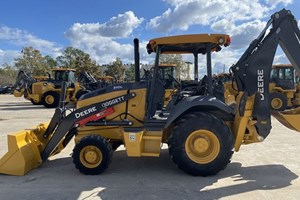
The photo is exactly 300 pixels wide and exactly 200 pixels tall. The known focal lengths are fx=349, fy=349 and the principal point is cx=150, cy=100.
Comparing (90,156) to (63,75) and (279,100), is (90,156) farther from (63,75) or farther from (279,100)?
(63,75)

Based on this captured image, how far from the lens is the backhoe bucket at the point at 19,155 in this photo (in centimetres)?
610

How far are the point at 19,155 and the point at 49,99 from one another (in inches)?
674

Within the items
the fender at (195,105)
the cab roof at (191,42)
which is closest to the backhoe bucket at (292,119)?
the fender at (195,105)

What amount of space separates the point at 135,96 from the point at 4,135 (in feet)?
20.2

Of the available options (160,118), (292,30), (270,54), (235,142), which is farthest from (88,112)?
(292,30)

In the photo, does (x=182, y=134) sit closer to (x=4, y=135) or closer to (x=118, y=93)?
(x=118, y=93)

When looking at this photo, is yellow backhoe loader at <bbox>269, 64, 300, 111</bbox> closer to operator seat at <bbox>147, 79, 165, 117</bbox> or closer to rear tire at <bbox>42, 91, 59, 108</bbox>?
operator seat at <bbox>147, 79, 165, 117</bbox>

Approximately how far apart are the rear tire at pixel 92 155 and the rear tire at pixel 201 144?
114cm

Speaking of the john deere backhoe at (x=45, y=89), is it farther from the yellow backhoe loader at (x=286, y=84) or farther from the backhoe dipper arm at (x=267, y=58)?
the backhoe dipper arm at (x=267, y=58)

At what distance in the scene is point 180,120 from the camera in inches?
235

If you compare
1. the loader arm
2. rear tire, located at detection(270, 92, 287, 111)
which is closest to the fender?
rear tire, located at detection(270, 92, 287, 111)

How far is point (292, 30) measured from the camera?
609 cm

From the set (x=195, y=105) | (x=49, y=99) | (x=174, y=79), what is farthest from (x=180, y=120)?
(x=49, y=99)

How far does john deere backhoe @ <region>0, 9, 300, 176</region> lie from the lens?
587 cm
